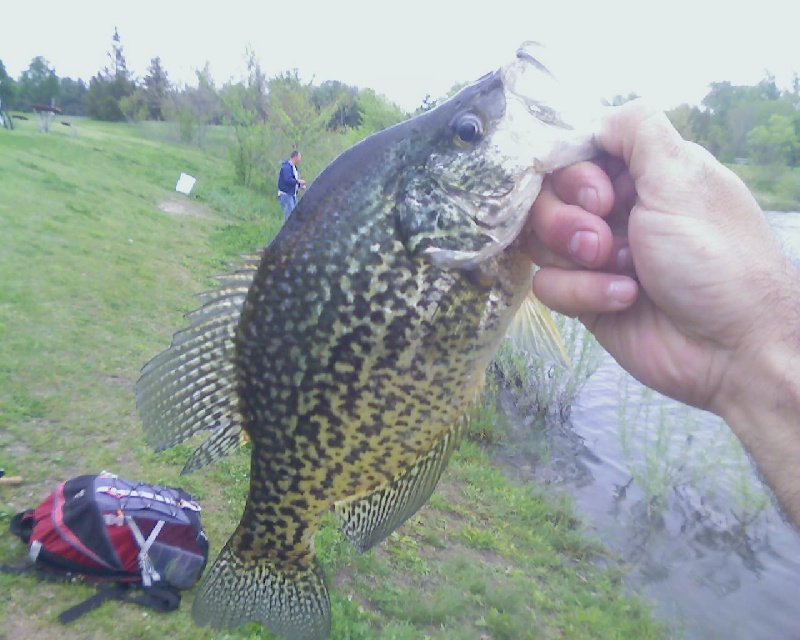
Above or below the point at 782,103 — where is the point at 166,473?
below

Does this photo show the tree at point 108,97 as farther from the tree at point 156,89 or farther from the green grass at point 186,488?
the green grass at point 186,488

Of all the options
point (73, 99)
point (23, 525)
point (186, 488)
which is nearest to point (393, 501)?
point (23, 525)

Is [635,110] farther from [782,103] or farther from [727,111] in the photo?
[782,103]

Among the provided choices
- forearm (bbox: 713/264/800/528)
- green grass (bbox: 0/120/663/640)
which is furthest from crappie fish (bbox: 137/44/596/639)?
green grass (bbox: 0/120/663/640)

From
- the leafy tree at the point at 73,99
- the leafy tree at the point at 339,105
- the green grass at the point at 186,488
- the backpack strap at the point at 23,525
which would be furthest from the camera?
the leafy tree at the point at 73,99

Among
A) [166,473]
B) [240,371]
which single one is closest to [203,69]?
[166,473]

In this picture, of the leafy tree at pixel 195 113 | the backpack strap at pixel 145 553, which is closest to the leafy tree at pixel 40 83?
the leafy tree at pixel 195 113

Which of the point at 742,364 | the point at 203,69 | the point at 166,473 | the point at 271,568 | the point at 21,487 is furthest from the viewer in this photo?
the point at 203,69
